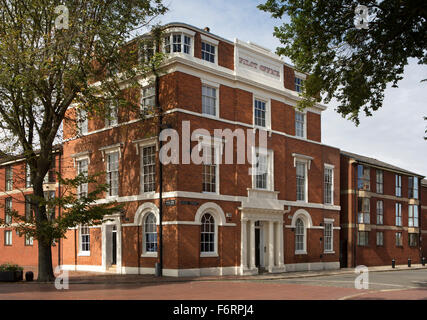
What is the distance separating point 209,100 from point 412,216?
91.6 feet

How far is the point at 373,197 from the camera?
132ft

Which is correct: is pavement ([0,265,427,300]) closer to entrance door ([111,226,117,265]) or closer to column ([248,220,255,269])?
column ([248,220,255,269])

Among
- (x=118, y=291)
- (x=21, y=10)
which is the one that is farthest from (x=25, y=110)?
(x=118, y=291)

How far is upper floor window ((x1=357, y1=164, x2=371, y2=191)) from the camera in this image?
3853 cm

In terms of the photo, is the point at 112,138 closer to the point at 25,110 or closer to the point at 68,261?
the point at 25,110

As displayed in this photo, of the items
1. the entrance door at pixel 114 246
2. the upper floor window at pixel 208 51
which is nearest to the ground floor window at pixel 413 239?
the upper floor window at pixel 208 51

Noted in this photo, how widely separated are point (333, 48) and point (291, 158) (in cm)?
1691

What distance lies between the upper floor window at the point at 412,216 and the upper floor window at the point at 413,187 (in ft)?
3.07

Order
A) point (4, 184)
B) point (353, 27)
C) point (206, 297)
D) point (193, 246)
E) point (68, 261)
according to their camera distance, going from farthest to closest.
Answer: point (4, 184), point (68, 261), point (193, 246), point (206, 297), point (353, 27)

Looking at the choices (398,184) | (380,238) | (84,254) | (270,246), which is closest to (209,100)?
(270,246)

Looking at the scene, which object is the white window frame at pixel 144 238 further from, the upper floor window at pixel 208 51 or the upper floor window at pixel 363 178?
the upper floor window at pixel 363 178

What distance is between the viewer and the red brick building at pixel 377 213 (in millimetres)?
37938

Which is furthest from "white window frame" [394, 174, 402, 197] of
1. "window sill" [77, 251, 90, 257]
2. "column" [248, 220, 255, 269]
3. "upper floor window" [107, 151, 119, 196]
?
"window sill" [77, 251, 90, 257]

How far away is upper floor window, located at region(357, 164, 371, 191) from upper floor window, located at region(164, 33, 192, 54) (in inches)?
754
